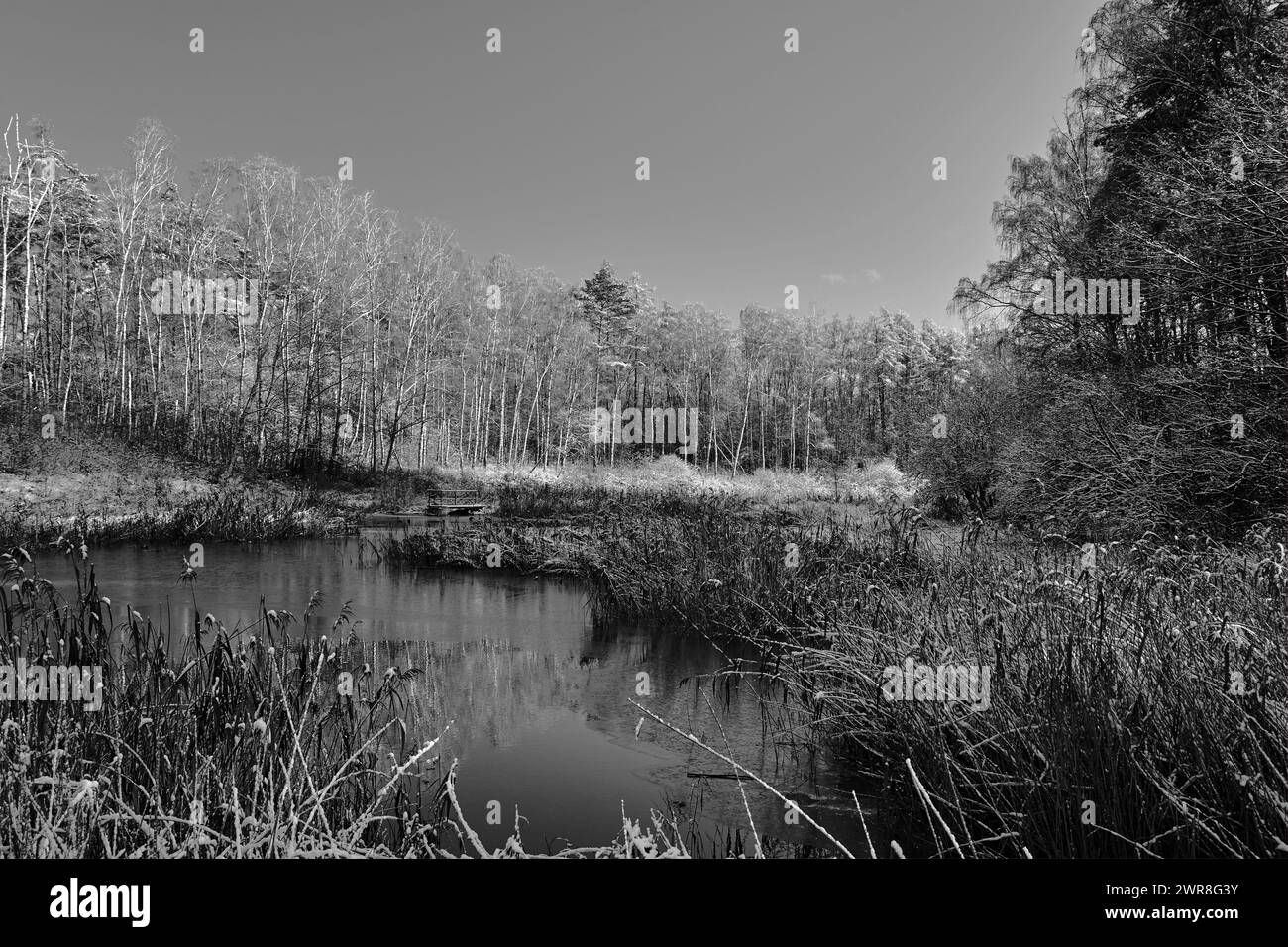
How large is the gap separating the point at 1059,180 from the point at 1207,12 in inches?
237

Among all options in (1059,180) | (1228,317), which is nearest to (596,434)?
(1059,180)

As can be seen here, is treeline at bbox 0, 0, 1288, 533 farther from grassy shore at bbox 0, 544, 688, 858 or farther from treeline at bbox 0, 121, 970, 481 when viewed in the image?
grassy shore at bbox 0, 544, 688, 858

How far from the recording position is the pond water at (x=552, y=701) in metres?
3.95

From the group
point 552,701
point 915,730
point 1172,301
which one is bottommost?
point 552,701

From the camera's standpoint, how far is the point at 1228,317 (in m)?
10.4

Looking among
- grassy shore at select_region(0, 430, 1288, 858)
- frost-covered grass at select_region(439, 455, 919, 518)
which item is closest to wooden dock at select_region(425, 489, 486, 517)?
frost-covered grass at select_region(439, 455, 919, 518)

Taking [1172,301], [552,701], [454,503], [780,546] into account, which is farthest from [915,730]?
[454,503]

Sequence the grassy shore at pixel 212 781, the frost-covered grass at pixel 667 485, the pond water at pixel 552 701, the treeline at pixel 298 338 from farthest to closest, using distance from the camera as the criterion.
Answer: the treeline at pixel 298 338 < the frost-covered grass at pixel 667 485 < the pond water at pixel 552 701 < the grassy shore at pixel 212 781

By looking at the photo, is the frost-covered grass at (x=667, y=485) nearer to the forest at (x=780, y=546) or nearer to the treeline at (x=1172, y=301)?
the forest at (x=780, y=546)

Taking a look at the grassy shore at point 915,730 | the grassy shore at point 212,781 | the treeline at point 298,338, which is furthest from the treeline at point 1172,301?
the treeline at point 298,338

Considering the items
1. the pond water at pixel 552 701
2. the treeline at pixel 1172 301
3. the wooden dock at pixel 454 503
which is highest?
the treeline at pixel 1172 301

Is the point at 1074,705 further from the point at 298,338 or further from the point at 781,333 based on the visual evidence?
the point at 781,333

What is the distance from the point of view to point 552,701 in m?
6.06

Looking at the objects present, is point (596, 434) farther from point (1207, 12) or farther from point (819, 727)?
point (819, 727)
